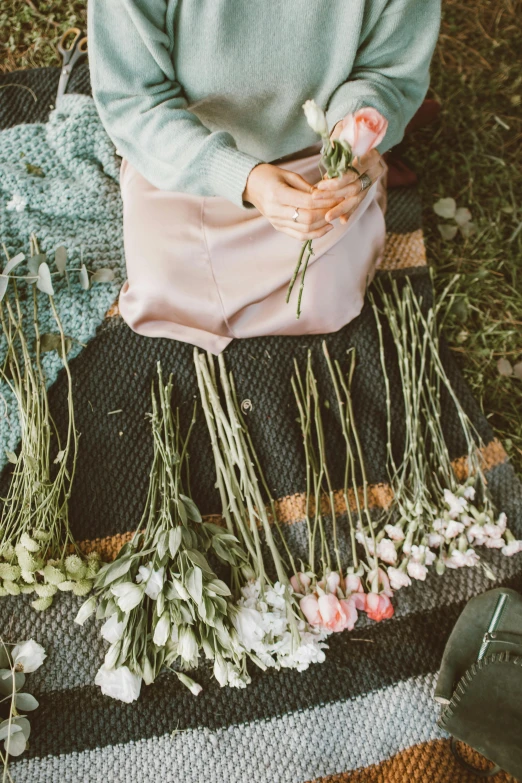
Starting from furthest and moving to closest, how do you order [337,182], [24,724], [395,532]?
[395,532], [24,724], [337,182]

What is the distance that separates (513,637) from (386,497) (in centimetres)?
32

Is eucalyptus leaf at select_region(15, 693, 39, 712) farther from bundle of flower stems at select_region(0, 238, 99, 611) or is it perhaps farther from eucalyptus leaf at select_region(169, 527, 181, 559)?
eucalyptus leaf at select_region(169, 527, 181, 559)

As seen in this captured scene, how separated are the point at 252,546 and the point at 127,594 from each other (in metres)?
0.25

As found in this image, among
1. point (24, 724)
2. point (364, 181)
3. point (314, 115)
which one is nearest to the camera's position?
point (314, 115)

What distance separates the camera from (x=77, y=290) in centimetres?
119

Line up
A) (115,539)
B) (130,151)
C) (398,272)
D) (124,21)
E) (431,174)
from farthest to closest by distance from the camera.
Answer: (431,174)
(398,272)
(115,539)
(130,151)
(124,21)

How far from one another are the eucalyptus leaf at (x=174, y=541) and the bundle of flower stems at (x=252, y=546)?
106mm

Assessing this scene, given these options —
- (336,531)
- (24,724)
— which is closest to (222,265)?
(336,531)

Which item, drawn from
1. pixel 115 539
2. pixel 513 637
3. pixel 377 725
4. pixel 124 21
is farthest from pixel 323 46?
pixel 377 725

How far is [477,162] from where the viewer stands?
1433mm

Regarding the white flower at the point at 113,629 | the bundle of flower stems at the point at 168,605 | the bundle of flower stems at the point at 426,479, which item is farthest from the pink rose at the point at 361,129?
the white flower at the point at 113,629

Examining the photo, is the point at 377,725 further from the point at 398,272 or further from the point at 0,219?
the point at 0,219

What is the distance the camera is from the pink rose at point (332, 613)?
1.02 metres

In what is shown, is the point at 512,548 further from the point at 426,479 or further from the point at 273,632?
the point at 273,632
